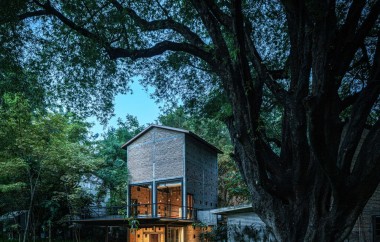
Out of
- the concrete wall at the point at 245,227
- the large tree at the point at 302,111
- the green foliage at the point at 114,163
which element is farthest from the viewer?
the green foliage at the point at 114,163

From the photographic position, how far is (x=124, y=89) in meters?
9.54

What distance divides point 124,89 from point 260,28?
410cm

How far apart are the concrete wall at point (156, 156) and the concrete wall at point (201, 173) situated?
646mm

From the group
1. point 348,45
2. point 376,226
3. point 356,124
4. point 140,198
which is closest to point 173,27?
point 348,45

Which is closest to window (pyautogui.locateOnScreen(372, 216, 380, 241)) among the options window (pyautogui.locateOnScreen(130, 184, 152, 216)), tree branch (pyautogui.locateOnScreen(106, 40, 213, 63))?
tree branch (pyautogui.locateOnScreen(106, 40, 213, 63))

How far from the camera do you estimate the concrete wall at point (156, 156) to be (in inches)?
835

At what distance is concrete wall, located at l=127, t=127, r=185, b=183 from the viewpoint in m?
21.2

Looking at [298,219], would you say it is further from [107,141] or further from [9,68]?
[107,141]

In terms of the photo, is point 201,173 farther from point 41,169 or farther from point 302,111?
point 302,111

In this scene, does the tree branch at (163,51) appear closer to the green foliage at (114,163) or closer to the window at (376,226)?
the window at (376,226)

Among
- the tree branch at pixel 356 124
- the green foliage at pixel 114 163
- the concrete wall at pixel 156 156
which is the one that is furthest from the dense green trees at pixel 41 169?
the tree branch at pixel 356 124

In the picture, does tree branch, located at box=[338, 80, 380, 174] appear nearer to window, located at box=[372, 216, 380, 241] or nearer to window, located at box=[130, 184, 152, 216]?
window, located at box=[372, 216, 380, 241]

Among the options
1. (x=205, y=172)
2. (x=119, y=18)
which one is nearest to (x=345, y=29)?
(x=119, y=18)

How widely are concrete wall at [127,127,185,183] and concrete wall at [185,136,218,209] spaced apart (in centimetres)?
65
